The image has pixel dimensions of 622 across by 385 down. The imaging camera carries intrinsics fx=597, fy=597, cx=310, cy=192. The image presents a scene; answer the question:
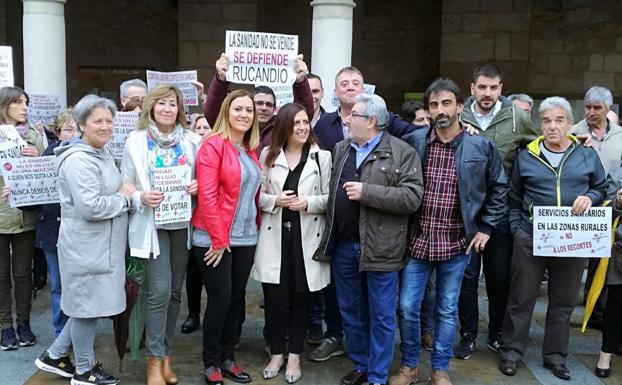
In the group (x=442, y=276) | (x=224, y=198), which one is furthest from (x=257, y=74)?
(x=442, y=276)

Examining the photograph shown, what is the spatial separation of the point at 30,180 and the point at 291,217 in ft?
6.44

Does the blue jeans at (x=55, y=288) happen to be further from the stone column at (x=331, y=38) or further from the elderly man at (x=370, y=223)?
the stone column at (x=331, y=38)

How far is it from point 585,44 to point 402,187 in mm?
9587

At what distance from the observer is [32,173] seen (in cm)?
441

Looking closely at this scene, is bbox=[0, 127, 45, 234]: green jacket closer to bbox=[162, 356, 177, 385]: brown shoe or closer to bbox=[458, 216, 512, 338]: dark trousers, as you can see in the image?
bbox=[162, 356, 177, 385]: brown shoe

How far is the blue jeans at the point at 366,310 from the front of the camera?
4.01m

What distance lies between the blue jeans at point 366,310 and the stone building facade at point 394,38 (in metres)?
8.18

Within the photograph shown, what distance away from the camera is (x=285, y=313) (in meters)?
4.26

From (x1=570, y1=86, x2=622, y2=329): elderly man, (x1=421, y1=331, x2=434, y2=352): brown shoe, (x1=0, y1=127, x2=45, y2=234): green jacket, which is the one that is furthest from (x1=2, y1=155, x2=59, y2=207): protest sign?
(x1=570, y1=86, x2=622, y2=329): elderly man

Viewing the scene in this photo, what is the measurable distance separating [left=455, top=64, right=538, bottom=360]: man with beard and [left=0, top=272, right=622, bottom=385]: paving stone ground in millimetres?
284

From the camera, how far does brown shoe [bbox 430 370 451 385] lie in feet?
13.6

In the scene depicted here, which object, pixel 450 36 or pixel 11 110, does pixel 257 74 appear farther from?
pixel 450 36

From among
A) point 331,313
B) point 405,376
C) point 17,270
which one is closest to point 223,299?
point 331,313

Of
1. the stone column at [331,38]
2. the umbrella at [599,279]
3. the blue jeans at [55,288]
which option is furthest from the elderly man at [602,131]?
the blue jeans at [55,288]
